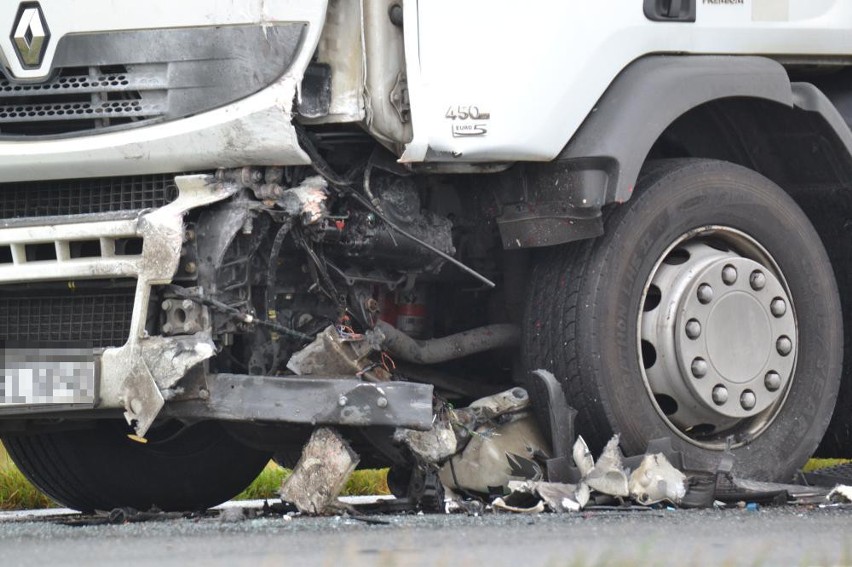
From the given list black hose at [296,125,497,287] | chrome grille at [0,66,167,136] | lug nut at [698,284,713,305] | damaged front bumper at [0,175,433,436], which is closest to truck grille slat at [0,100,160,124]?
chrome grille at [0,66,167,136]

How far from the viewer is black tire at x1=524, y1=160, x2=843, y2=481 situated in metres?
5.23

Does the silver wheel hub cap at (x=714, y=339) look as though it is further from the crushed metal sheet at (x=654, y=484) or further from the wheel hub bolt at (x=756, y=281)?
the crushed metal sheet at (x=654, y=484)

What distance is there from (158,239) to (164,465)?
5.35 feet

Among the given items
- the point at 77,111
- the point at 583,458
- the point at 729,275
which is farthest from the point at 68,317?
the point at 729,275

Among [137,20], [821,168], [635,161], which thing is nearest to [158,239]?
[137,20]

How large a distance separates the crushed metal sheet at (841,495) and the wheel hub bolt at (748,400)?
405 millimetres

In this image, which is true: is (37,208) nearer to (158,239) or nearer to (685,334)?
(158,239)

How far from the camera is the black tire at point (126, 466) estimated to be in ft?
19.9

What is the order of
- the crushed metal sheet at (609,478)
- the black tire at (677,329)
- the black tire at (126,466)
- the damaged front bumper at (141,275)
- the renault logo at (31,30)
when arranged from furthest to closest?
the black tire at (126,466)
the black tire at (677,329)
the crushed metal sheet at (609,478)
the renault logo at (31,30)
the damaged front bumper at (141,275)

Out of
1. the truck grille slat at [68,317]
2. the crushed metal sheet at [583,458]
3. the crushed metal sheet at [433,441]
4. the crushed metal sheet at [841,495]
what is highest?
the truck grille slat at [68,317]

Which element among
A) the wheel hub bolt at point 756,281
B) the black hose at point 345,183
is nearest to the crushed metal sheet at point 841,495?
the wheel hub bolt at point 756,281

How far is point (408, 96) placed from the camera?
4855mm

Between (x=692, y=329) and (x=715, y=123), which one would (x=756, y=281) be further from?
(x=715, y=123)

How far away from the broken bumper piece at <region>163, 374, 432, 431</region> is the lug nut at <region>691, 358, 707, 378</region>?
3.35 ft
